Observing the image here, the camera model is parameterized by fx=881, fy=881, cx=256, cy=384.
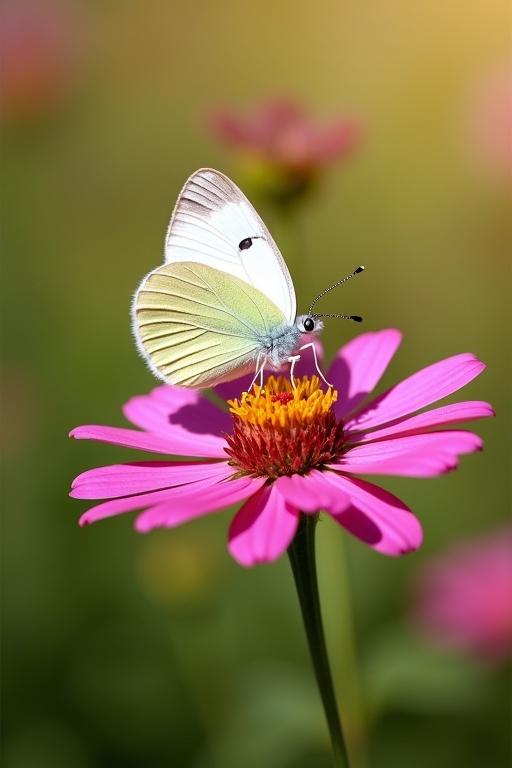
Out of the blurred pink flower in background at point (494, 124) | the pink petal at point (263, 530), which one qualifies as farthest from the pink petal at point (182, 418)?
the blurred pink flower in background at point (494, 124)

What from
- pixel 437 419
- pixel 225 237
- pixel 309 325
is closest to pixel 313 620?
pixel 437 419

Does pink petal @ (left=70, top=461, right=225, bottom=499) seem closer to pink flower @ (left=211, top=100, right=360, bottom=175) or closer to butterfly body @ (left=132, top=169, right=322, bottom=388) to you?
butterfly body @ (left=132, top=169, right=322, bottom=388)

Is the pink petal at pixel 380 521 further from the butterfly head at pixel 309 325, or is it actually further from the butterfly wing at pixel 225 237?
the butterfly wing at pixel 225 237

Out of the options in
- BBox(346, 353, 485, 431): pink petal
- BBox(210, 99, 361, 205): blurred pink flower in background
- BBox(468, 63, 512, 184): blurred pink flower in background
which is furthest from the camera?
BBox(468, 63, 512, 184): blurred pink flower in background

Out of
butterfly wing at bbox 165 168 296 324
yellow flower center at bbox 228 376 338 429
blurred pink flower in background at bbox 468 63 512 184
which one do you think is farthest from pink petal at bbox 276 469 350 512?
blurred pink flower in background at bbox 468 63 512 184

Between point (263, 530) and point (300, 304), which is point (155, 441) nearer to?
point (263, 530)

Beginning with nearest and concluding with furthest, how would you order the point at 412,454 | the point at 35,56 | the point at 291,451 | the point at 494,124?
the point at 412,454
the point at 291,451
the point at 494,124
the point at 35,56

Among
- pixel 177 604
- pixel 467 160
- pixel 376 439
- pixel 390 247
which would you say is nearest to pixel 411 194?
pixel 390 247
